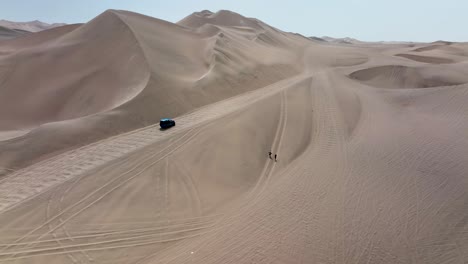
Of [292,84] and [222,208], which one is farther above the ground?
[292,84]

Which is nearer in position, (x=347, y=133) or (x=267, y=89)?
(x=347, y=133)

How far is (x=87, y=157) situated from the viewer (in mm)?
10234

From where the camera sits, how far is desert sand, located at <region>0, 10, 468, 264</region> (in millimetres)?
6984

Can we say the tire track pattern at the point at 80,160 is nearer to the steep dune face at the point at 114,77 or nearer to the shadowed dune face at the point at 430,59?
the steep dune face at the point at 114,77

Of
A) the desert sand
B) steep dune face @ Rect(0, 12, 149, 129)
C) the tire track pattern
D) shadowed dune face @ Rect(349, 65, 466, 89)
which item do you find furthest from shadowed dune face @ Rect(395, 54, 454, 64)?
steep dune face @ Rect(0, 12, 149, 129)

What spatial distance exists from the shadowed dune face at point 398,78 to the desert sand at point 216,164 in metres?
0.30

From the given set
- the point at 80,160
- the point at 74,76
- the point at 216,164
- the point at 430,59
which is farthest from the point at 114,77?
the point at 430,59

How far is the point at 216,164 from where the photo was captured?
1013cm

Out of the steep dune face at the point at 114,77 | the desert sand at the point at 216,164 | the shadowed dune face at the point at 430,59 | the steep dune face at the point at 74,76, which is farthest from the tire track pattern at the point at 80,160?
the shadowed dune face at the point at 430,59

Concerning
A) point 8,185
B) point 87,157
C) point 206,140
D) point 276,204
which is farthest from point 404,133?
point 8,185

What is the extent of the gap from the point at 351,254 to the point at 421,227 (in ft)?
7.24

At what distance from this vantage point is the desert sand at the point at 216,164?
698cm

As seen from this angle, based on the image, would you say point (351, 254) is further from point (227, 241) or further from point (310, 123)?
point (310, 123)

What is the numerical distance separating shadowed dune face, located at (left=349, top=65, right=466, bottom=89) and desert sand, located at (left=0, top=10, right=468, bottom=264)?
303mm
